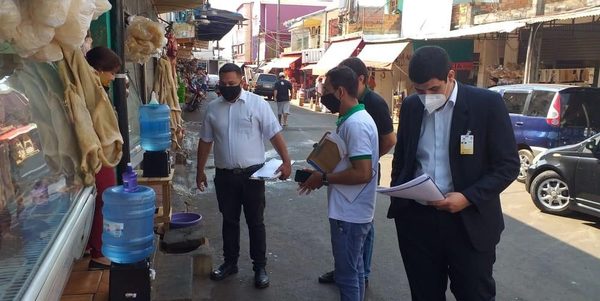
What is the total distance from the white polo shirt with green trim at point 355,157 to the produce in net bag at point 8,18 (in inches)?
78.5

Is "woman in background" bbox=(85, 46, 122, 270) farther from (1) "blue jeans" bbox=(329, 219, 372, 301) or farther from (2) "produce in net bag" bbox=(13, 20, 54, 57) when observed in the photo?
(1) "blue jeans" bbox=(329, 219, 372, 301)

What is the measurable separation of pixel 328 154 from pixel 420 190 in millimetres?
937

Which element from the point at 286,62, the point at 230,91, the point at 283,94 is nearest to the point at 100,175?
the point at 230,91

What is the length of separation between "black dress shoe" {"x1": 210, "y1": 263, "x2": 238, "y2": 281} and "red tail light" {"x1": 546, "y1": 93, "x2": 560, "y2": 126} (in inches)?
282

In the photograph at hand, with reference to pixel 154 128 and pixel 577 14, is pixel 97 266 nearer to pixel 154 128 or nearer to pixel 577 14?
pixel 154 128

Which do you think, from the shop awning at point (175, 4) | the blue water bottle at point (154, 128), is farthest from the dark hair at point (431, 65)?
the shop awning at point (175, 4)

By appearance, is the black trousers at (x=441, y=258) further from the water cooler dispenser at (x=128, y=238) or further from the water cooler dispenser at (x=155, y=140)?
the water cooler dispenser at (x=155, y=140)

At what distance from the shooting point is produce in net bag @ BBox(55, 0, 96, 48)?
2.26 m

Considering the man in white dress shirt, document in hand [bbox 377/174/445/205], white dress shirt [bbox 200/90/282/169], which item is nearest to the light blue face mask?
document in hand [bbox 377/174/445/205]

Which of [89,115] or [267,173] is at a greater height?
[89,115]

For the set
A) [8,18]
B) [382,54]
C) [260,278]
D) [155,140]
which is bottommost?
[260,278]

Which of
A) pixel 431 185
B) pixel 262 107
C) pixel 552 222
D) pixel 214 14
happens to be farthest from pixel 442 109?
pixel 214 14

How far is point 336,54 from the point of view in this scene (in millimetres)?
25781

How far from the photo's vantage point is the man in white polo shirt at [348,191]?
3238mm
